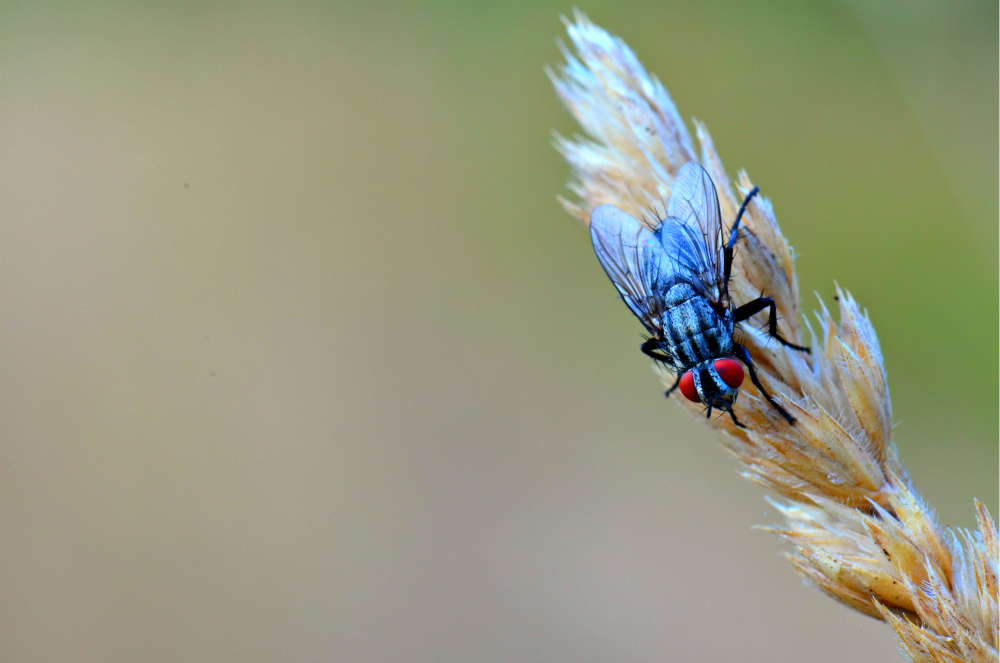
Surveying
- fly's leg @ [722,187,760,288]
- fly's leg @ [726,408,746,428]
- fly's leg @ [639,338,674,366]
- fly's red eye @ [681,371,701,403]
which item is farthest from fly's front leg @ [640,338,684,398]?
fly's leg @ [726,408,746,428]

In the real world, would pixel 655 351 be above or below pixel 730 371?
above

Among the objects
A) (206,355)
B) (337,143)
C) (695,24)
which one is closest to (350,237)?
(337,143)

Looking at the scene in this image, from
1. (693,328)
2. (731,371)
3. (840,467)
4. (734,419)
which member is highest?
(693,328)

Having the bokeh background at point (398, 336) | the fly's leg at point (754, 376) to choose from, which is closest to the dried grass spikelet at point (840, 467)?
the fly's leg at point (754, 376)

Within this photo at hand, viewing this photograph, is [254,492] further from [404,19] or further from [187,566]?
[404,19]

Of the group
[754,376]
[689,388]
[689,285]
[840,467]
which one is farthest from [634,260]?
[840,467]

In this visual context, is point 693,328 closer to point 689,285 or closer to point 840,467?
point 689,285
